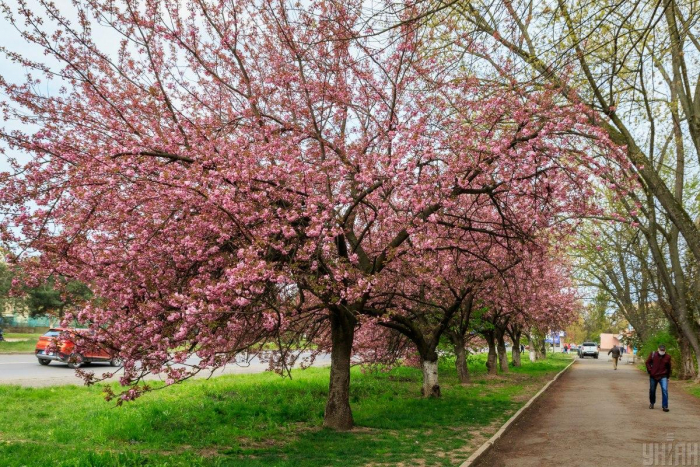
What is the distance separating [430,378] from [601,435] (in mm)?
5718

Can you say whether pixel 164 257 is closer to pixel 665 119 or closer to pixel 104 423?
pixel 104 423

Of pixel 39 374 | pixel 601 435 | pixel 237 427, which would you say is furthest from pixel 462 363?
pixel 39 374

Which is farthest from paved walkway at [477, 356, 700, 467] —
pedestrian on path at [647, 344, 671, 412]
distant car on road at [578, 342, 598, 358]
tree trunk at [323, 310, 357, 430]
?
distant car on road at [578, 342, 598, 358]

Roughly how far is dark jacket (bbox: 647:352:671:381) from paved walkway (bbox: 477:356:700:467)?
92 centimetres

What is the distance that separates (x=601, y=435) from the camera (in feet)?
35.5

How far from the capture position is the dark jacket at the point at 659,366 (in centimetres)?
1471

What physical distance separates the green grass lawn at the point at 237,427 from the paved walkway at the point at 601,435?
0.68m

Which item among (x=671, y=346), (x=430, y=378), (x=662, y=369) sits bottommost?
(x=430, y=378)

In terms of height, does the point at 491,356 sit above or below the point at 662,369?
below

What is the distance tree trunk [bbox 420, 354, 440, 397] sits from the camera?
15.7m

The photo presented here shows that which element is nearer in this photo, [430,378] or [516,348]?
[430,378]

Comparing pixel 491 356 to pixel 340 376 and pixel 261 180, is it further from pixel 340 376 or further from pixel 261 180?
pixel 261 180

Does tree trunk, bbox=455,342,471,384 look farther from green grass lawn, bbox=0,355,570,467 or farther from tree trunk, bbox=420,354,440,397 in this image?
tree trunk, bbox=420,354,440,397

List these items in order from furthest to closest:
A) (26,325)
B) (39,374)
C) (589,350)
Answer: (589,350), (26,325), (39,374)
